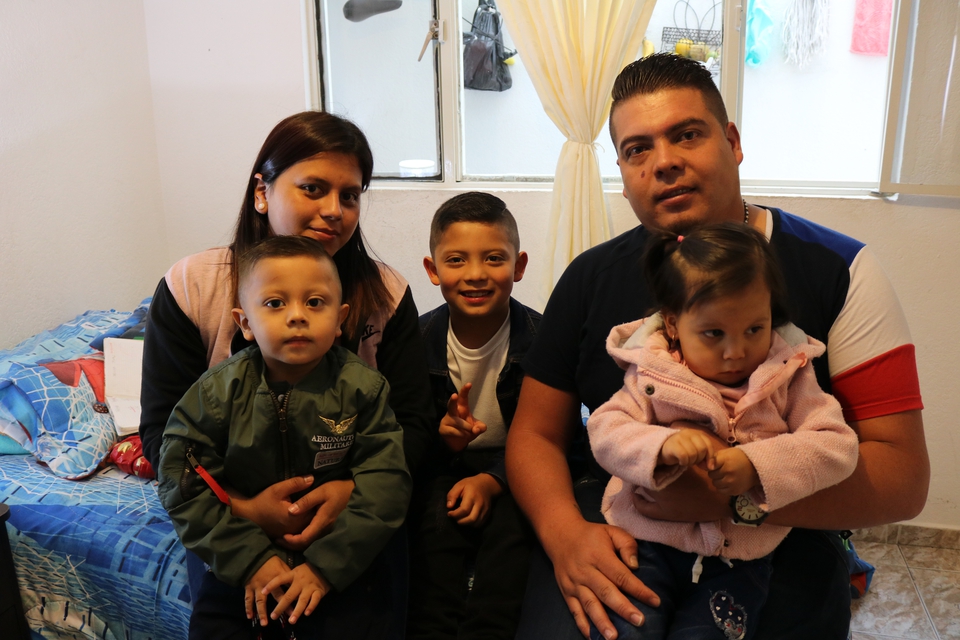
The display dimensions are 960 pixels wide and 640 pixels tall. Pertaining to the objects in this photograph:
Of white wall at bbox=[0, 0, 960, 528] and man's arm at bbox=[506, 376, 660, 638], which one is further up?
white wall at bbox=[0, 0, 960, 528]

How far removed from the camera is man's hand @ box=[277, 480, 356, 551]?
126 centimetres

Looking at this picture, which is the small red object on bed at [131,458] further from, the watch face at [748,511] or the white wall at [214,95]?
the watch face at [748,511]

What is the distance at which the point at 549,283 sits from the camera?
113 inches

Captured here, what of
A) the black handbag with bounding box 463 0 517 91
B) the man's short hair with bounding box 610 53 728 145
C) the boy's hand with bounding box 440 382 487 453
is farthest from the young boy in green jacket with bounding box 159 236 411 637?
the black handbag with bounding box 463 0 517 91

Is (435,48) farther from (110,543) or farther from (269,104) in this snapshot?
(110,543)

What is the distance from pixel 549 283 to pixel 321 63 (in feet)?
4.86

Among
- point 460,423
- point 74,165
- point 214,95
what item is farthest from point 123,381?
point 214,95

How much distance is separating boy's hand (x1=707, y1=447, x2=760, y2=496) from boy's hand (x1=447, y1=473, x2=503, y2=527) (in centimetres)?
60

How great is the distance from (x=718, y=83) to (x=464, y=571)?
2175mm

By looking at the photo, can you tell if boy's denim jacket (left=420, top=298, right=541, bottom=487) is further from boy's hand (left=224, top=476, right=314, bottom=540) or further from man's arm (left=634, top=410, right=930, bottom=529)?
man's arm (left=634, top=410, right=930, bottom=529)

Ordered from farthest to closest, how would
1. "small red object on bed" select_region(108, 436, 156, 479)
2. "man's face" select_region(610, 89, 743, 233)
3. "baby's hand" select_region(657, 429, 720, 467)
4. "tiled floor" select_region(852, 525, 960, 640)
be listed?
"tiled floor" select_region(852, 525, 960, 640), "small red object on bed" select_region(108, 436, 156, 479), "man's face" select_region(610, 89, 743, 233), "baby's hand" select_region(657, 429, 720, 467)

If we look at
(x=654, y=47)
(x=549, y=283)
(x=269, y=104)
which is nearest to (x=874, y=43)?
(x=654, y=47)

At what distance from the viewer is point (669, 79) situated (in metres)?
1.37

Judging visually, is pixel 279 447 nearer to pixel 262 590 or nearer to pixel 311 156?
pixel 262 590
